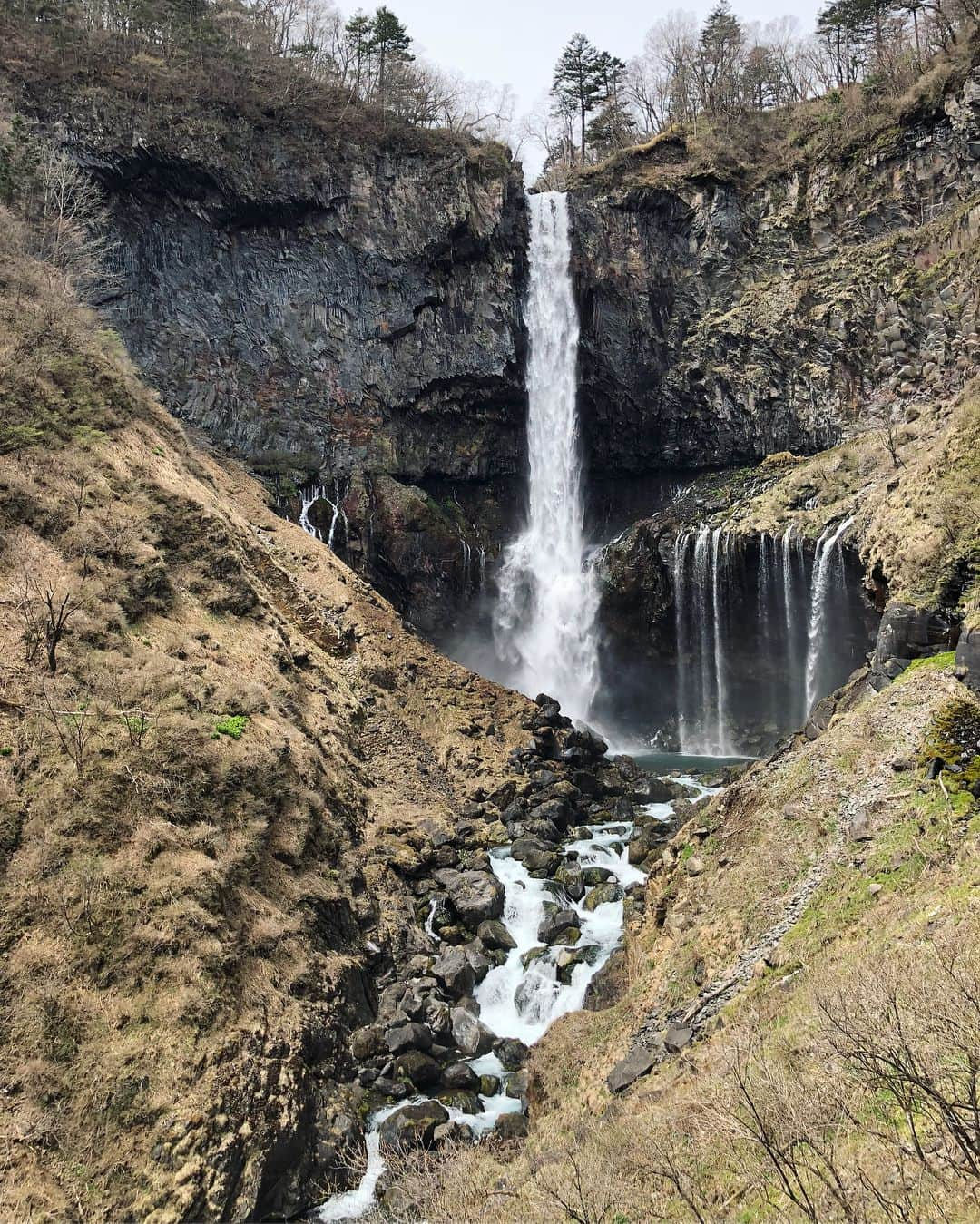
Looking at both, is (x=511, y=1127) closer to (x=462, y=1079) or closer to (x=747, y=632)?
(x=462, y=1079)

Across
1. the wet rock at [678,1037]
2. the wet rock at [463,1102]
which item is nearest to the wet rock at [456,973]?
the wet rock at [463,1102]

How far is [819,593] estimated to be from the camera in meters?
29.0

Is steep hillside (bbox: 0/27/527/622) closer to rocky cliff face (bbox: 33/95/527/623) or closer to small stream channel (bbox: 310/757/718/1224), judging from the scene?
rocky cliff face (bbox: 33/95/527/623)

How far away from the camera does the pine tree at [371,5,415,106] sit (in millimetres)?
43094

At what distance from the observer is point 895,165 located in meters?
35.5

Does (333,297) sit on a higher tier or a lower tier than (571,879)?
higher

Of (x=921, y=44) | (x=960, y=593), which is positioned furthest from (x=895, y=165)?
(x=960, y=593)

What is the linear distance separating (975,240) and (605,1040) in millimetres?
34467

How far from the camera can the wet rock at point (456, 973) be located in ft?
46.7

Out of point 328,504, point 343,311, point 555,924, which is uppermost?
point 343,311

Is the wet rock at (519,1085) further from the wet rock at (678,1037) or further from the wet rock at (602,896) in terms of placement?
the wet rock at (602,896)

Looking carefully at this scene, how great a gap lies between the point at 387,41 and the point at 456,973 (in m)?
50.0

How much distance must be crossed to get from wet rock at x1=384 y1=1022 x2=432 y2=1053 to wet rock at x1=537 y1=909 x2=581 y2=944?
3.89 m

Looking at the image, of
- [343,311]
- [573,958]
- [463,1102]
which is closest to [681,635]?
[573,958]
